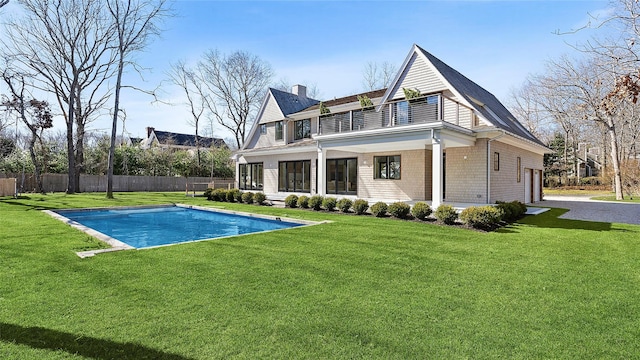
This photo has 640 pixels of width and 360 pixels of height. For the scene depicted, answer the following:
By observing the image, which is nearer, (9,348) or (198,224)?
(9,348)

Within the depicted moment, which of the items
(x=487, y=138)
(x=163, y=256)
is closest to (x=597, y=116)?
(x=487, y=138)

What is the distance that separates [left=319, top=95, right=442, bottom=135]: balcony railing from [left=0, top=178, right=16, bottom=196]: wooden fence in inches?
807

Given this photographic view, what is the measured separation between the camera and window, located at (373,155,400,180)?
16.9 metres

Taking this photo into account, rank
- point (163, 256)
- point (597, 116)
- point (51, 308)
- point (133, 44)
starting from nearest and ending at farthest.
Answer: point (51, 308), point (163, 256), point (597, 116), point (133, 44)

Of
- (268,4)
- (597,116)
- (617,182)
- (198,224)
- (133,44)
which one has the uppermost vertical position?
(133,44)

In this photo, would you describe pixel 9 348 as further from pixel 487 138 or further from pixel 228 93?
pixel 228 93

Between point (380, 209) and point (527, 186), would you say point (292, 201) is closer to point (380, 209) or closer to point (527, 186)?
point (380, 209)

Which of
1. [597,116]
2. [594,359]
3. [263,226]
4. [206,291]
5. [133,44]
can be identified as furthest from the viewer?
[133,44]

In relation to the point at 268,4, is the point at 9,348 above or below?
below

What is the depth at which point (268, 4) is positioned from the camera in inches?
508

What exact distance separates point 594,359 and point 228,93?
133ft

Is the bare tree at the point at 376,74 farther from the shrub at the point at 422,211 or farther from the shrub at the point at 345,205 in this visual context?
the shrub at the point at 422,211

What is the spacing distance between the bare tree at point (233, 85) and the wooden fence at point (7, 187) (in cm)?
2099

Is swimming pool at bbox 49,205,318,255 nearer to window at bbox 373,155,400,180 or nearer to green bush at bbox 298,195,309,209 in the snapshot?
green bush at bbox 298,195,309,209
